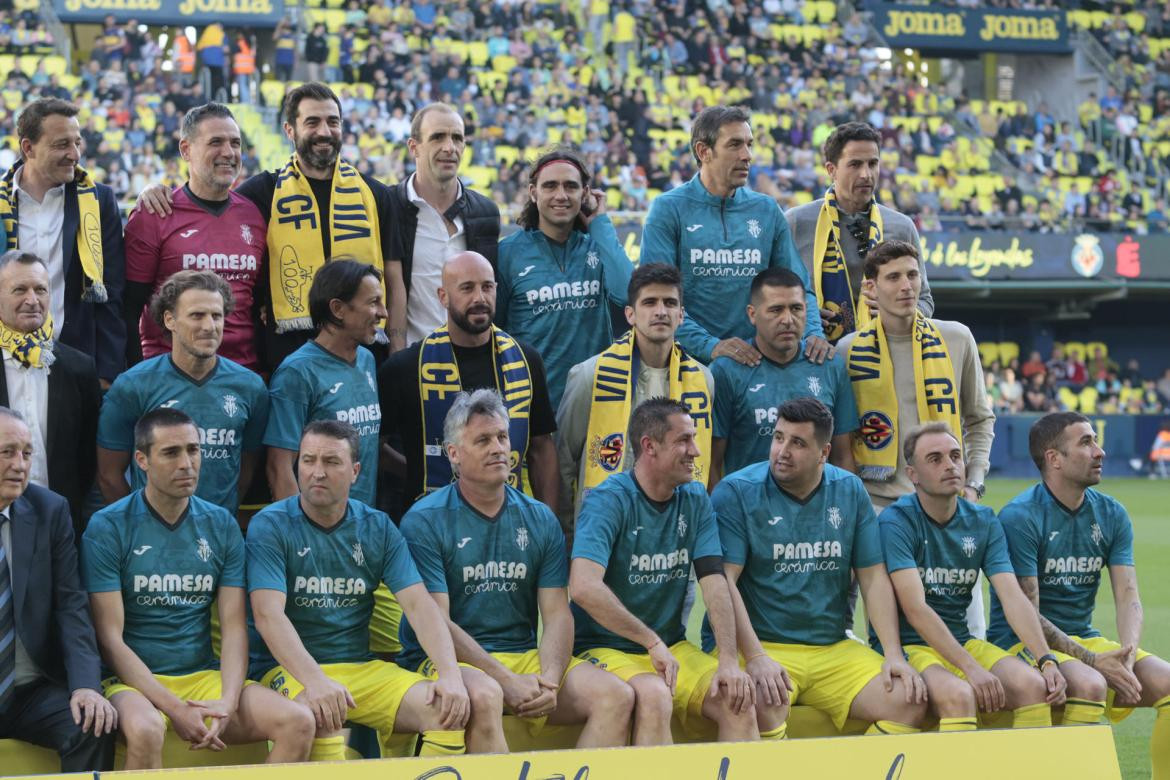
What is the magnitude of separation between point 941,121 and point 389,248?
2682cm

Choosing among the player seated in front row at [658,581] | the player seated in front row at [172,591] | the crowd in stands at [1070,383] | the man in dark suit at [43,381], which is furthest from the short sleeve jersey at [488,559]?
the crowd in stands at [1070,383]

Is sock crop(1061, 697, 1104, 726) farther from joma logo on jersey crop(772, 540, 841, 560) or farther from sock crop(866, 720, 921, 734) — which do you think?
joma logo on jersey crop(772, 540, 841, 560)

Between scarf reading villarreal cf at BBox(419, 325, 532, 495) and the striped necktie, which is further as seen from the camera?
scarf reading villarreal cf at BBox(419, 325, 532, 495)

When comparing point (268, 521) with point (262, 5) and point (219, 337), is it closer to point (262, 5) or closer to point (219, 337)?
point (219, 337)

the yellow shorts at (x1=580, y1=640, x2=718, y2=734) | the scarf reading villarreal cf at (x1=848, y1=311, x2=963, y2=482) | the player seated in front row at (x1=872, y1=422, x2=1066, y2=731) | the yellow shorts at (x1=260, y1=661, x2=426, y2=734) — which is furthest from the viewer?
the scarf reading villarreal cf at (x1=848, y1=311, x2=963, y2=482)

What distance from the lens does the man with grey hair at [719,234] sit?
6.78 m

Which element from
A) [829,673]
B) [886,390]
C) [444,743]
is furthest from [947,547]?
[444,743]

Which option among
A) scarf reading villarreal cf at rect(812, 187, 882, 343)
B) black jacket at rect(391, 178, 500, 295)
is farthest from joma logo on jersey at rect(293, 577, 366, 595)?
scarf reading villarreal cf at rect(812, 187, 882, 343)

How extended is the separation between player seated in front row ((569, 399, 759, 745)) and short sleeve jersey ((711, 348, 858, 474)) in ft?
2.28

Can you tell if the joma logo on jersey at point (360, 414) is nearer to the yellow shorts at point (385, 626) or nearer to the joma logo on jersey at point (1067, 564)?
the yellow shorts at point (385, 626)

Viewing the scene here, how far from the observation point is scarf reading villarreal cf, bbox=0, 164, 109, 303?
6066 mm

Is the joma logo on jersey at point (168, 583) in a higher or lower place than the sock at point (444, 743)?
higher

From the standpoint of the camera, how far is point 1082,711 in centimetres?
570

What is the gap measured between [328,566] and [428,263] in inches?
71.6
